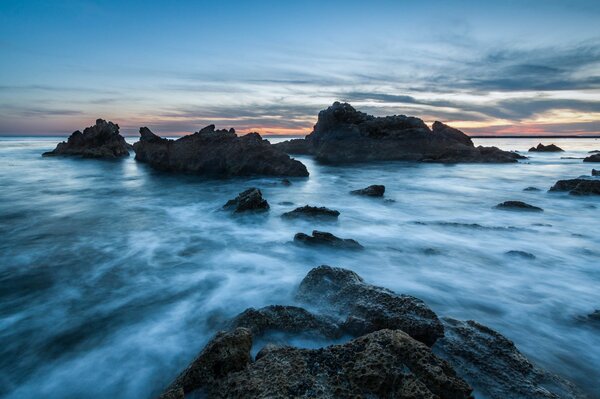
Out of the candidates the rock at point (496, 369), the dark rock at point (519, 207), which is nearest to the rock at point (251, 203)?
the dark rock at point (519, 207)

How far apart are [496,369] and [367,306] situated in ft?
4.21

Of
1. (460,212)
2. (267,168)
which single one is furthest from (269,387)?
(267,168)

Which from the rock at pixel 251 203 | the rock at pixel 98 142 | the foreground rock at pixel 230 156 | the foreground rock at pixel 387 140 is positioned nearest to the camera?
the rock at pixel 251 203

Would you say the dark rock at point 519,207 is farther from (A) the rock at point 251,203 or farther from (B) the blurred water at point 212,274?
(A) the rock at point 251,203

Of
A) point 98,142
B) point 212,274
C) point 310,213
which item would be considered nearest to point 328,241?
point 212,274

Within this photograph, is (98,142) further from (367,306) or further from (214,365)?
(214,365)

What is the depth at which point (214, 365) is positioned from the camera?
293 cm

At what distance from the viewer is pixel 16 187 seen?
1734 centimetres

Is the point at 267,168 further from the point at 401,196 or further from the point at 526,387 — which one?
the point at 526,387

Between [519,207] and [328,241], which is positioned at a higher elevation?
[519,207]

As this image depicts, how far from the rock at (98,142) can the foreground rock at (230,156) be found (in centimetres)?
1482

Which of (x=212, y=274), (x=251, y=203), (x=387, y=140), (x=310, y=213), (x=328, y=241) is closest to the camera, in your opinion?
(x=212, y=274)

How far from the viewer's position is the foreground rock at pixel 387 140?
3384 centimetres

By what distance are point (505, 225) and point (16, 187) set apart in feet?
67.3
